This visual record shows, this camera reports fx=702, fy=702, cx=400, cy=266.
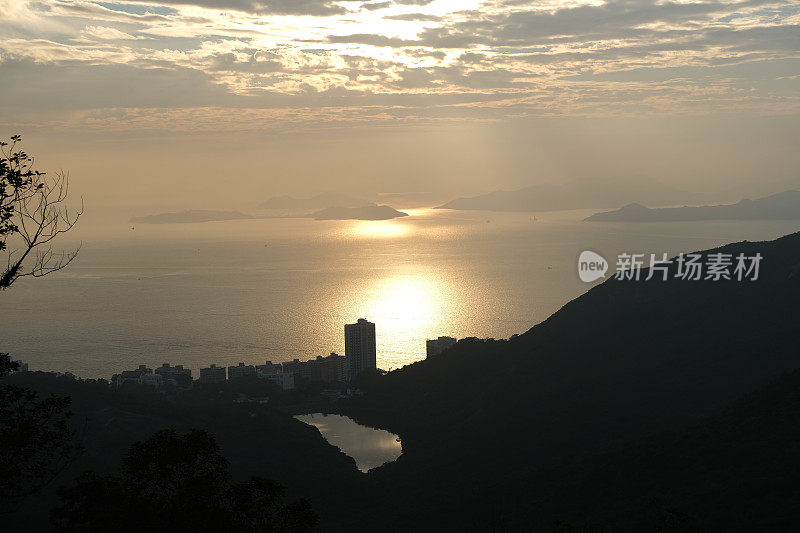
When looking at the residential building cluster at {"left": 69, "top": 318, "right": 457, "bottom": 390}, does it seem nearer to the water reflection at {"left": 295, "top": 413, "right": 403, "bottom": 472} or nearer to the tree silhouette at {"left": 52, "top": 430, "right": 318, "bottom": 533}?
the water reflection at {"left": 295, "top": 413, "right": 403, "bottom": 472}

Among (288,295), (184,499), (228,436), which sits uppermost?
(288,295)

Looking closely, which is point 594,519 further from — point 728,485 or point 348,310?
point 348,310

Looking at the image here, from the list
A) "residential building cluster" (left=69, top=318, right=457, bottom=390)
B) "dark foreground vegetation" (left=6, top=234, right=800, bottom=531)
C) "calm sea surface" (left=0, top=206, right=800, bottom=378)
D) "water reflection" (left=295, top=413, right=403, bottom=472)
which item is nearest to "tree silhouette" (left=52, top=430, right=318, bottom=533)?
"dark foreground vegetation" (left=6, top=234, right=800, bottom=531)

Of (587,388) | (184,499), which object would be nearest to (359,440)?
(587,388)

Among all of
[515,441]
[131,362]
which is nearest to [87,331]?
[131,362]

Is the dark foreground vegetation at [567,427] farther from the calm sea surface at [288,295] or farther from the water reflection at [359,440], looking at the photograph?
the calm sea surface at [288,295]

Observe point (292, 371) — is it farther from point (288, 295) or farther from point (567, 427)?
point (288, 295)
